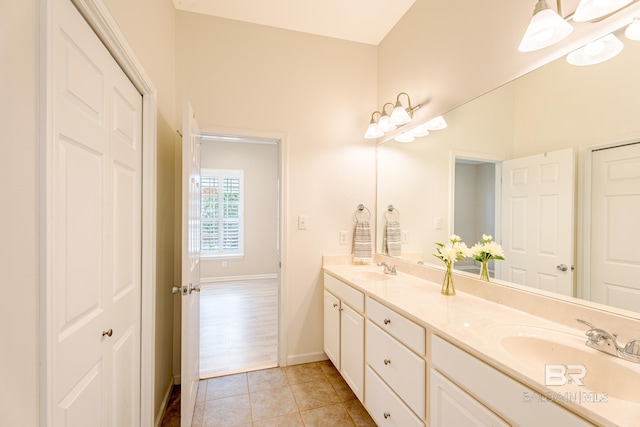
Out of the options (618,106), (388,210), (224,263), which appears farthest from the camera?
(224,263)

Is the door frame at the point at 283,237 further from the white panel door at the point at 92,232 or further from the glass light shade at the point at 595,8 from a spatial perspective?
the glass light shade at the point at 595,8

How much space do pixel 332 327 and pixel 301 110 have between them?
193cm

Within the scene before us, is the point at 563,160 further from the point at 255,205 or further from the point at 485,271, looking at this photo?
the point at 255,205

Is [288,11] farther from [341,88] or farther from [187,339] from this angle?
[187,339]

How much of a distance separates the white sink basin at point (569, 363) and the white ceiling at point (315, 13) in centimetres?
241

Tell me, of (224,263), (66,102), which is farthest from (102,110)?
(224,263)

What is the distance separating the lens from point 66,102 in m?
0.85

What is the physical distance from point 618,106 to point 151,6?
7.55ft

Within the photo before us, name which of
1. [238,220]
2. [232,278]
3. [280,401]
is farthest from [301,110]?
Answer: [232,278]

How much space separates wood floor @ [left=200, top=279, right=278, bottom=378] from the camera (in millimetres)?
2482

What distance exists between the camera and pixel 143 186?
1529 millimetres

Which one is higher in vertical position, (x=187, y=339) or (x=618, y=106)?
(x=618, y=106)

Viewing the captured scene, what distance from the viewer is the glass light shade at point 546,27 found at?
108 centimetres
